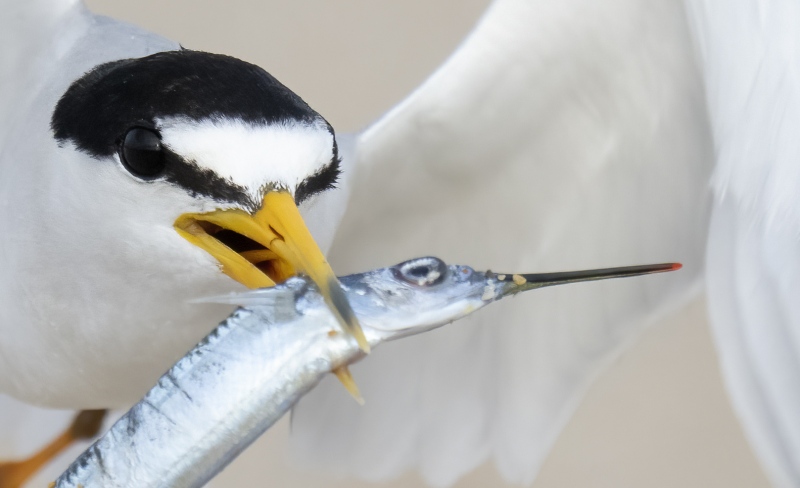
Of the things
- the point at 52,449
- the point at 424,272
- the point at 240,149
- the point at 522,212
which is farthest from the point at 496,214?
the point at 52,449

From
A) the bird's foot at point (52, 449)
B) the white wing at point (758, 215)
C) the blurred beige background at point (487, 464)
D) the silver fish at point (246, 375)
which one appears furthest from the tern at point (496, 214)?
the blurred beige background at point (487, 464)

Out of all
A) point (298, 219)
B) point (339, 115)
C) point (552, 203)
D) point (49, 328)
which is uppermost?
point (298, 219)

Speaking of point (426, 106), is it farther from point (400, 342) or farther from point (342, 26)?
point (342, 26)

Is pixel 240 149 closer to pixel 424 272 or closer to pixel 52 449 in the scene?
pixel 424 272

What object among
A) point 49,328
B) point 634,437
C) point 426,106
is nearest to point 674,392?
point 634,437

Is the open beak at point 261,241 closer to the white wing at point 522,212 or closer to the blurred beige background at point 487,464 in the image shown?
the white wing at point 522,212

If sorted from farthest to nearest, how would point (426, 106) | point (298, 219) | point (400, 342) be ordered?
1. point (400, 342)
2. point (426, 106)
3. point (298, 219)
